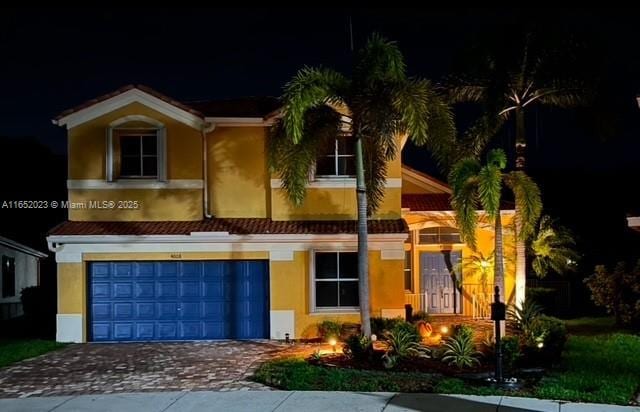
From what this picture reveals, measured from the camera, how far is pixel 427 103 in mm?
14805

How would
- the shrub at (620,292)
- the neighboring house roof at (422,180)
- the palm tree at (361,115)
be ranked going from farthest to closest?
the neighboring house roof at (422,180) < the shrub at (620,292) < the palm tree at (361,115)

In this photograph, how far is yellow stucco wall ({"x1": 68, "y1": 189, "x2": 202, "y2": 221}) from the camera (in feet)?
61.9

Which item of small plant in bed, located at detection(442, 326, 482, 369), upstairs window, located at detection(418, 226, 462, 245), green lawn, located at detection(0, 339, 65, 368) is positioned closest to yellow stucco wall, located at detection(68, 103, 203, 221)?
green lawn, located at detection(0, 339, 65, 368)

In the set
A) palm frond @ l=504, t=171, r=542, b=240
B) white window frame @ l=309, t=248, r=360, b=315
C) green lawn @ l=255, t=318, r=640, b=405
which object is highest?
palm frond @ l=504, t=171, r=542, b=240

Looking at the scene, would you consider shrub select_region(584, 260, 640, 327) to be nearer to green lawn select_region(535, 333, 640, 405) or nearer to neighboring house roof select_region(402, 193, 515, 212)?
green lawn select_region(535, 333, 640, 405)

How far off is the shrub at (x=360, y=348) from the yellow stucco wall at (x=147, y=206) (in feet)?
20.4

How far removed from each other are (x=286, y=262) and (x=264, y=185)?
2.01 metres

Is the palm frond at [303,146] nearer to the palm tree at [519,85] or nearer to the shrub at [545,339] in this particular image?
the palm tree at [519,85]

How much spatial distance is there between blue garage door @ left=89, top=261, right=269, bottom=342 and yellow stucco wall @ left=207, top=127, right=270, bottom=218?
4.75 feet

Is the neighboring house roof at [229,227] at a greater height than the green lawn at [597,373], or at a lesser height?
greater

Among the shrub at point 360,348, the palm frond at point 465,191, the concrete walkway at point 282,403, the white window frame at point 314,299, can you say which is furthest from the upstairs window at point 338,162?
the concrete walkway at point 282,403

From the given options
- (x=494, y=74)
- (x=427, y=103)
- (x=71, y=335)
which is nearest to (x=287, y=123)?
(x=427, y=103)

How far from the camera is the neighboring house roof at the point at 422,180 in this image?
23075 millimetres

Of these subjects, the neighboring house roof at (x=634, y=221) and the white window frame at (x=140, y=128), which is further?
the white window frame at (x=140, y=128)
